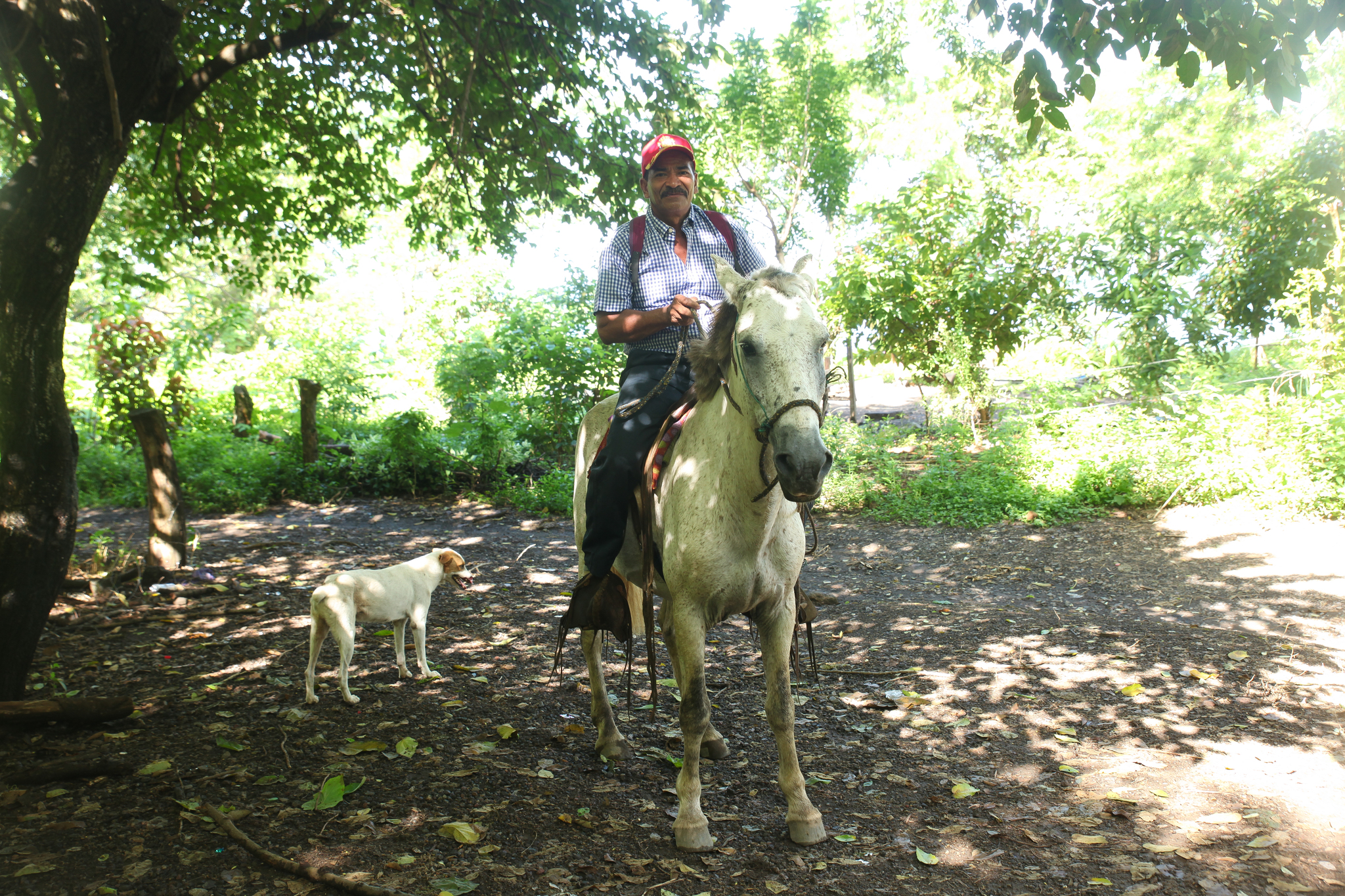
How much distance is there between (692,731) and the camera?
2996 mm

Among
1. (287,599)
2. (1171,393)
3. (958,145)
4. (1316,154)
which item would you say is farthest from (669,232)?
(958,145)

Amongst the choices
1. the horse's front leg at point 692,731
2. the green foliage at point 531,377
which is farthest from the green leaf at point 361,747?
the green foliage at point 531,377

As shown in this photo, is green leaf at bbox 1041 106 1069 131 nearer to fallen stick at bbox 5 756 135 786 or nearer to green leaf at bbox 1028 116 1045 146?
green leaf at bbox 1028 116 1045 146

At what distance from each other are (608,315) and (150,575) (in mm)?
5379

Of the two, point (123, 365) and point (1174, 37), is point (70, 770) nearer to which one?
point (1174, 37)

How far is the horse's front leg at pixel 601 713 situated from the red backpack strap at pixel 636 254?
1.80m

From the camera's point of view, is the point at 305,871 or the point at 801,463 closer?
the point at 801,463

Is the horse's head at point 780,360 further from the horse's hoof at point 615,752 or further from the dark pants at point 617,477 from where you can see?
the horse's hoof at point 615,752

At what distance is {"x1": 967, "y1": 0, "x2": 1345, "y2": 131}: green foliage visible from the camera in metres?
2.97

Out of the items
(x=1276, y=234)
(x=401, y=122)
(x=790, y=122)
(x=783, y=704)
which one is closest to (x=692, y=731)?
(x=783, y=704)

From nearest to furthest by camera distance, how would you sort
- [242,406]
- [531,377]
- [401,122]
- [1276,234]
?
[401,122] → [1276,234] → [531,377] → [242,406]

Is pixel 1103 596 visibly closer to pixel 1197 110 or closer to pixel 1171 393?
pixel 1171 393

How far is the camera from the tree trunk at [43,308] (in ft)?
12.1

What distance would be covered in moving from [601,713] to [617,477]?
133 cm
